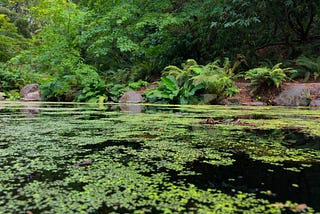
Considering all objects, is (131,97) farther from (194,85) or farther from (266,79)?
(266,79)

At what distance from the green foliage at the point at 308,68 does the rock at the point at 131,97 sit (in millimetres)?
3746

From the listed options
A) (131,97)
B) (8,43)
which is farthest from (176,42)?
(8,43)

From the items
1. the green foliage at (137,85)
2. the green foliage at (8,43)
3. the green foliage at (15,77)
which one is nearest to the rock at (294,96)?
the green foliage at (137,85)

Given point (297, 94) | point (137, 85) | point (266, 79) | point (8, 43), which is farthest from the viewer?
point (8, 43)

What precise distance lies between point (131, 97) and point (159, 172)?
22.7 feet

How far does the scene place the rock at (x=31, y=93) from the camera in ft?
33.2

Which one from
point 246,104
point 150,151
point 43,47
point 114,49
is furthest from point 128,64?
point 150,151

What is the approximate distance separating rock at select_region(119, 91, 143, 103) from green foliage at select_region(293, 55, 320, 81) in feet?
12.3

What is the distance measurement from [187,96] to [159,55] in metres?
3.53

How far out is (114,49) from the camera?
11062mm

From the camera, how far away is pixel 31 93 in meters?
10.5

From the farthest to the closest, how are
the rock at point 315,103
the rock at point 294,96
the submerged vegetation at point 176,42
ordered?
the submerged vegetation at point 176,42, the rock at point 294,96, the rock at point 315,103

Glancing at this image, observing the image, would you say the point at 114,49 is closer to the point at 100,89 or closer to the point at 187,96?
the point at 100,89

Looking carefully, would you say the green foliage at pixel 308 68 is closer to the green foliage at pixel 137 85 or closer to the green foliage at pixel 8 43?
the green foliage at pixel 137 85
